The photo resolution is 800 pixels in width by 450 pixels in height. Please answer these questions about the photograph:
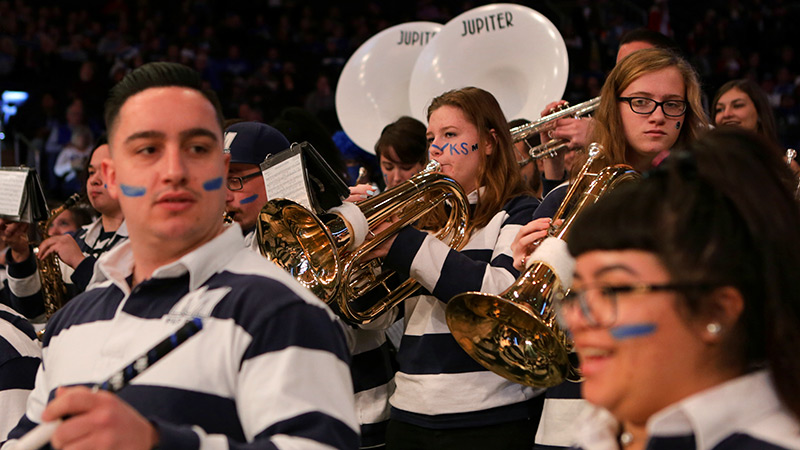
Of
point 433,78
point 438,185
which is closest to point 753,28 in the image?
point 433,78

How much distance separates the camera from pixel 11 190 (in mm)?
3645

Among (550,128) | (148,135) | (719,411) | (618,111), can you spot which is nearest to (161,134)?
(148,135)

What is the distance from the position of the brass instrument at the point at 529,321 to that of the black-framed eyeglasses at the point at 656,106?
0.26m

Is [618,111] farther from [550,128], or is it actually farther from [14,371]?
[14,371]

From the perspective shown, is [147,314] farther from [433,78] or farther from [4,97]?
[4,97]

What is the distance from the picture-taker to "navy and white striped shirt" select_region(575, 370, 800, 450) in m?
1.26

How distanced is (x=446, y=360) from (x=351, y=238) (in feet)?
1.68

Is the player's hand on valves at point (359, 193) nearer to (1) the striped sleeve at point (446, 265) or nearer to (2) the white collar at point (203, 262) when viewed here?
(1) the striped sleeve at point (446, 265)

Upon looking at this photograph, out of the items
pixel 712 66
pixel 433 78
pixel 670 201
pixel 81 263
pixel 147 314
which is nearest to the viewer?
pixel 670 201

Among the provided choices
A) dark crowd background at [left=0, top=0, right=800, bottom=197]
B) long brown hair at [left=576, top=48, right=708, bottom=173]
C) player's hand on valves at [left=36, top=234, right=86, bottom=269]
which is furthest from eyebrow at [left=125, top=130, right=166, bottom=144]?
dark crowd background at [left=0, top=0, right=800, bottom=197]

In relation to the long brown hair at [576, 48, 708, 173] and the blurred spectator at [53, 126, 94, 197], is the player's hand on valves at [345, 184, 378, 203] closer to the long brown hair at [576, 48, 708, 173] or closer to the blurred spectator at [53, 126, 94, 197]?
the long brown hair at [576, 48, 708, 173]

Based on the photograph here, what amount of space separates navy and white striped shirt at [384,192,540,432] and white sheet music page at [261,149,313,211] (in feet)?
1.22

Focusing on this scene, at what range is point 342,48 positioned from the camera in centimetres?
1341

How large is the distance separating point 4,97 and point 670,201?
422 inches
